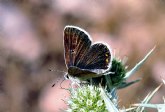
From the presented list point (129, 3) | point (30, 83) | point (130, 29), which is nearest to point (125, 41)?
point (130, 29)

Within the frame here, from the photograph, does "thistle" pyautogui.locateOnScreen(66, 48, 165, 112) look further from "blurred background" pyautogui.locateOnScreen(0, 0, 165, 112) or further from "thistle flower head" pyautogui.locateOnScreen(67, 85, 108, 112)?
"blurred background" pyautogui.locateOnScreen(0, 0, 165, 112)

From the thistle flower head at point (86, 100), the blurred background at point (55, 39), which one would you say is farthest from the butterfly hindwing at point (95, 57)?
the blurred background at point (55, 39)

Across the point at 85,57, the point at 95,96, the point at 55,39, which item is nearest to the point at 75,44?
the point at 85,57

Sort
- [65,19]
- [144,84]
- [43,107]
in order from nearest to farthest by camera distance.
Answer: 1. [144,84]
2. [43,107]
3. [65,19]

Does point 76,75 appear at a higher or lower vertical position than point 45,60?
lower

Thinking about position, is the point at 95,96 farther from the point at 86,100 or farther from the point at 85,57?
the point at 85,57

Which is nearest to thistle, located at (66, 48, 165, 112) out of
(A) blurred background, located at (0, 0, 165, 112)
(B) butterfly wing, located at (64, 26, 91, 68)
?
(B) butterfly wing, located at (64, 26, 91, 68)

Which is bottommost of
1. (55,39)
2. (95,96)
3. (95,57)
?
(95,96)

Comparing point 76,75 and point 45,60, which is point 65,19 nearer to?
point 45,60
